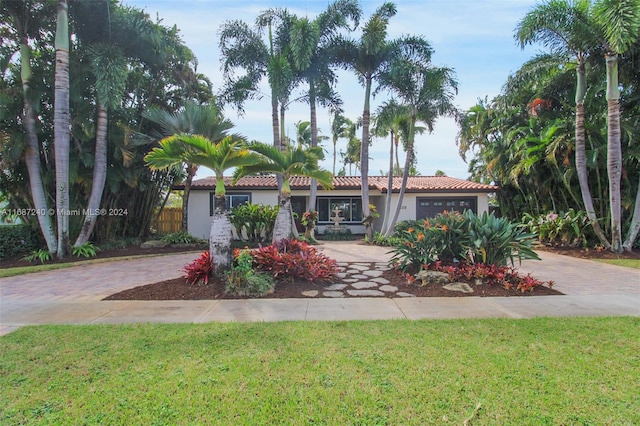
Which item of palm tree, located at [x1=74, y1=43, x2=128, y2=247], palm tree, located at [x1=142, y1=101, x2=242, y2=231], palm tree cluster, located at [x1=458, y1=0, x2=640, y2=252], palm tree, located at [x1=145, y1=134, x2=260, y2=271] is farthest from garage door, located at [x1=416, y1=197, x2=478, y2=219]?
palm tree, located at [x1=74, y1=43, x2=128, y2=247]

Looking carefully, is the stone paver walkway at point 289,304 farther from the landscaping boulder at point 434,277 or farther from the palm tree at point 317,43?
the palm tree at point 317,43

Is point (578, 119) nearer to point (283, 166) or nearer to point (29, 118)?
point (283, 166)

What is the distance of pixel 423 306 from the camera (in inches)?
200

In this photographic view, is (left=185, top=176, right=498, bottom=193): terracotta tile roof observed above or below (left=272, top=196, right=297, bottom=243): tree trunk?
above

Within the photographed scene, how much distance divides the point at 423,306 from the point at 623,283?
5.04 meters

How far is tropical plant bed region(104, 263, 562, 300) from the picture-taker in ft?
18.6

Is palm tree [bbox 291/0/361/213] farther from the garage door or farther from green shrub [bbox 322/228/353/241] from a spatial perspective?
the garage door

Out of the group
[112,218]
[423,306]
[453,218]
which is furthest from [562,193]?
[112,218]

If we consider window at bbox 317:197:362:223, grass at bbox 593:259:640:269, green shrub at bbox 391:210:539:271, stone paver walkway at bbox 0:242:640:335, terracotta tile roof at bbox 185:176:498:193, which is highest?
terracotta tile roof at bbox 185:176:498:193

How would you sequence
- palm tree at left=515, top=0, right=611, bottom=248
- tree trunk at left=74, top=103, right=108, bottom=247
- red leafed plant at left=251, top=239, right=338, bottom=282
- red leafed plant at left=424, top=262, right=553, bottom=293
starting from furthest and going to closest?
tree trunk at left=74, top=103, right=108, bottom=247 → palm tree at left=515, top=0, right=611, bottom=248 → red leafed plant at left=251, top=239, right=338, bottom=282 → red leafed plant at left=424, top=262, right=553, bottom=293

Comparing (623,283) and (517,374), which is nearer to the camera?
(517,374)

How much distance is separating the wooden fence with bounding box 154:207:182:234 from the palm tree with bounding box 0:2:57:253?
19.2ft

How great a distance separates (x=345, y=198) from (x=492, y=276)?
12120 millimetres

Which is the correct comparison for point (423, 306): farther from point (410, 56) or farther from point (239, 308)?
point (410, 56)
